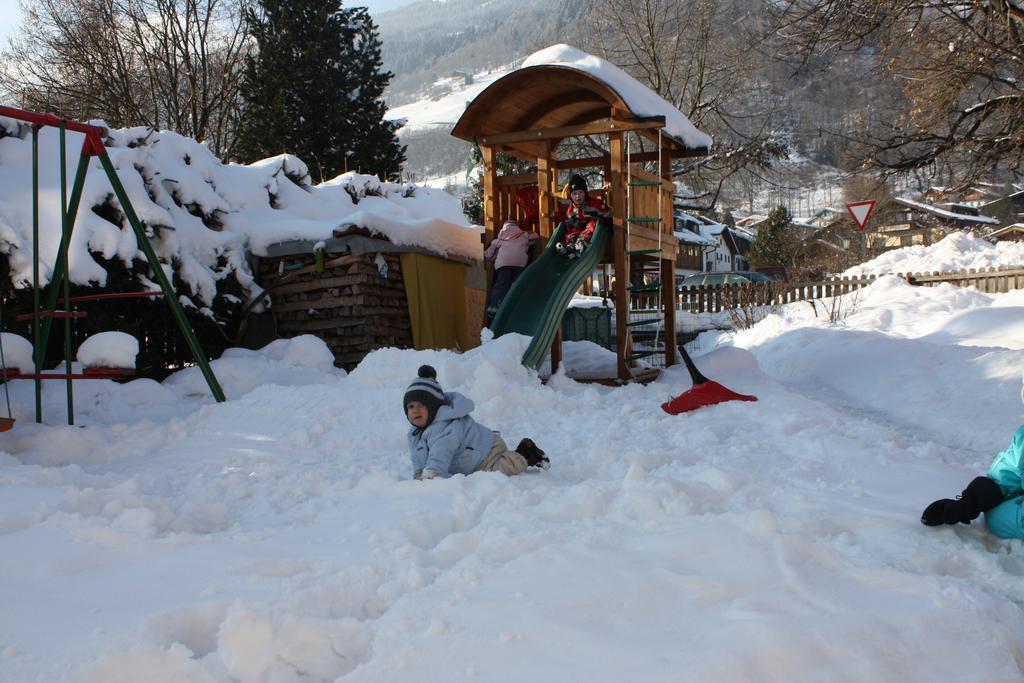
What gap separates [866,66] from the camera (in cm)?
1738

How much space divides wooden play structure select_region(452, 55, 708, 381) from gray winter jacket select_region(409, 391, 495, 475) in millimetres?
4906

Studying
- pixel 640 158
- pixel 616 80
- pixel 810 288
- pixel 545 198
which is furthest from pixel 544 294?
pixel 810 288

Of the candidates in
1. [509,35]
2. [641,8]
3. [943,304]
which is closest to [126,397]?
[943,304]

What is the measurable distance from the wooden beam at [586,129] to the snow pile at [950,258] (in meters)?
15.0

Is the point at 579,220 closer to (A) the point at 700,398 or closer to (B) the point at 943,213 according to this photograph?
(A) the point at 700,398

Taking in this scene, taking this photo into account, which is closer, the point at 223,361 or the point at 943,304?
the point at 223,361

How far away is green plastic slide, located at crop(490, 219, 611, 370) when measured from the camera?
9094 mm

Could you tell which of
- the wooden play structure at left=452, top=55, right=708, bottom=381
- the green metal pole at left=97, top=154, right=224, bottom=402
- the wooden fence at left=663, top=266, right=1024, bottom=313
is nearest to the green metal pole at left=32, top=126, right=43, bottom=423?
the green metal pole at left=97, top=154, right=224, bottom=402

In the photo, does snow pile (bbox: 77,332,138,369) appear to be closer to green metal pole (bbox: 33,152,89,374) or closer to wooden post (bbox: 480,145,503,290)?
green metal pole (bbox: 33,152,89,374)

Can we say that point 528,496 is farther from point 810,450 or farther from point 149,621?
point 810,450

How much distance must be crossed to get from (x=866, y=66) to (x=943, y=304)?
5644 mm

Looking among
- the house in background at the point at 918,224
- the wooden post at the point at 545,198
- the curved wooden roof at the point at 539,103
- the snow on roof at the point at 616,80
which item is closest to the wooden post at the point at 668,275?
the curved wooden roof at the point at 539,103

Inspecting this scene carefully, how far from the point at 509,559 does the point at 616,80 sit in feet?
25.2

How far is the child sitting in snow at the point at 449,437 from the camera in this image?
5.09 metres
